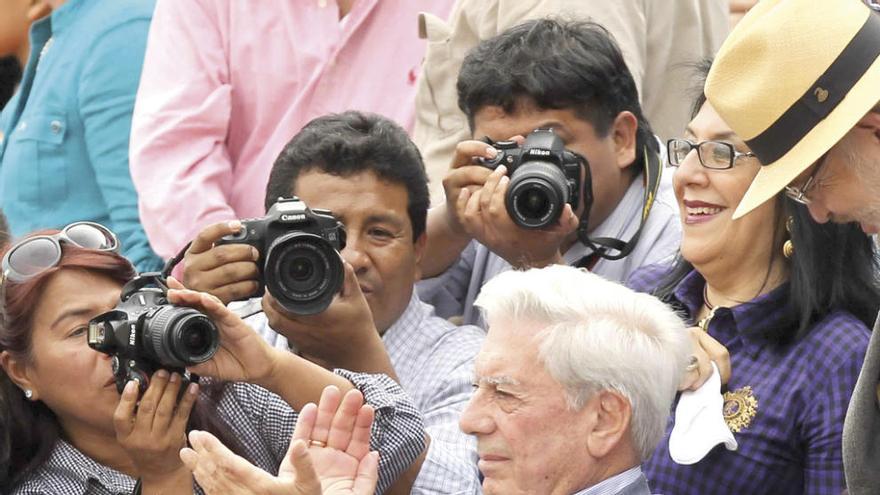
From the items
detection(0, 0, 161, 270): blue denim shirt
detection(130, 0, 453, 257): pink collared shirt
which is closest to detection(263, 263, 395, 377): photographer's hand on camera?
detection(130, 0, 453, 257): pink collared shirt

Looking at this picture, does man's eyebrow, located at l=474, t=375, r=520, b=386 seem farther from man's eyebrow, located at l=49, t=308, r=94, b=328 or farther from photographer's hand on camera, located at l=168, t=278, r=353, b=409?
man's eyebrow, located at l=49, t=308, r=94, b=328

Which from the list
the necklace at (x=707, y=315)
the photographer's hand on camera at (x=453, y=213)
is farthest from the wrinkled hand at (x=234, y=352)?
the necklace at (x=707, y=315)

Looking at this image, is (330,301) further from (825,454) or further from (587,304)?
(825,454)

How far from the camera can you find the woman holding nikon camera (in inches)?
145

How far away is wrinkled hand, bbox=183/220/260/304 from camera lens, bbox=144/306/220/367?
33 centimetres

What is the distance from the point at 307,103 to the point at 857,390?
223 centimetres

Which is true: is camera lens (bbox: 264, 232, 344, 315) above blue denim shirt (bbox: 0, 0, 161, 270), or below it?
above

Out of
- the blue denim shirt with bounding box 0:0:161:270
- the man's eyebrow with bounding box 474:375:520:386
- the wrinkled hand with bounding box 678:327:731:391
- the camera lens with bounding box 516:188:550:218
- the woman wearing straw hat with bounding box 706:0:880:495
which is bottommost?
the blue denim shirt with bounding box 0:0:161:270

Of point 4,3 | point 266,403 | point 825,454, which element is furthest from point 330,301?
point 4,3

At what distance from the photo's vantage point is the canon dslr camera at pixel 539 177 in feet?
13.3

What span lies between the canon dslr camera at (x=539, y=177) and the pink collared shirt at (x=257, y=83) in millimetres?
1003

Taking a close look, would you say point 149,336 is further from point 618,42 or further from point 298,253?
point 618,42

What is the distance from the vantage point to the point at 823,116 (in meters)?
3.18

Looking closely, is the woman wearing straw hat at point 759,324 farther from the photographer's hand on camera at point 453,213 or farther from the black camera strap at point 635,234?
the photographer's hand on camera at point 453,213
